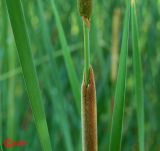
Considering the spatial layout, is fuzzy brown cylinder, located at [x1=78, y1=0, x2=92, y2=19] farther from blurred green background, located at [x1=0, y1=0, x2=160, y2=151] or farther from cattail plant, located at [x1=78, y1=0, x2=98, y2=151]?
blurred green background, located at [x1=0, y1=0, x2=160, y2=151]

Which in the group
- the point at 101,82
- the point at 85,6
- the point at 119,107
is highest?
the point at 85,6

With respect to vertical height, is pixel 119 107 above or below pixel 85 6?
below

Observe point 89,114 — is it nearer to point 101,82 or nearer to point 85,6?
point 85,6

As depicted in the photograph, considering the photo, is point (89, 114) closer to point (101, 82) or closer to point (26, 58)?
point (26, 58)

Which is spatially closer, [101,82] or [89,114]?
[89,114]

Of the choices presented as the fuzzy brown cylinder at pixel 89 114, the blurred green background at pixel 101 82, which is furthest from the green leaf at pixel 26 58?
the blurred green background at pixel 101 82

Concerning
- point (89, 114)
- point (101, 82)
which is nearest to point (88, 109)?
point (89, 114)

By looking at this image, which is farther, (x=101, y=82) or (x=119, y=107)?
(x=101, y=82)

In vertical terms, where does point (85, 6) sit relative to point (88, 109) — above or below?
above
